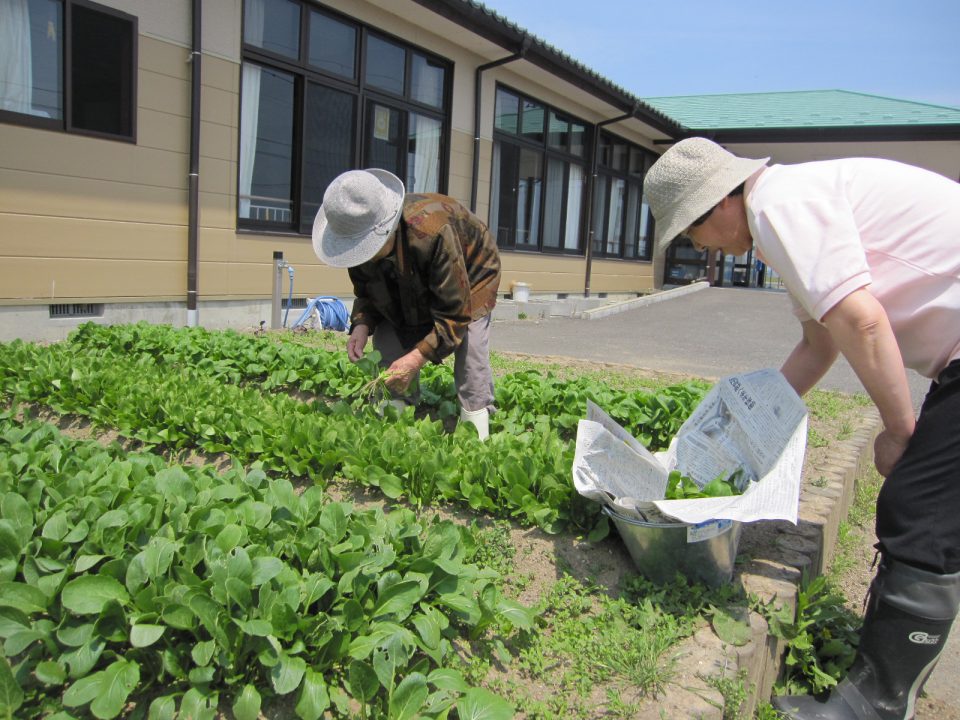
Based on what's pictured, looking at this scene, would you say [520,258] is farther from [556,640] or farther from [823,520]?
[556,640]

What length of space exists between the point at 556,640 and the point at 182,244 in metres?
6.57

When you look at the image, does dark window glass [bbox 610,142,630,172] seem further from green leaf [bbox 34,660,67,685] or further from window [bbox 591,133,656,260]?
green leaf [bbox 34,660,67,685]

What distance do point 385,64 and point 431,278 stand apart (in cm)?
738

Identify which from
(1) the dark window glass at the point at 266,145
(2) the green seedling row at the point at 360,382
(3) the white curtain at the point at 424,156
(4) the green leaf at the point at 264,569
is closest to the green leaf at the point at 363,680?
(4) the green leaf at the point at 264,569

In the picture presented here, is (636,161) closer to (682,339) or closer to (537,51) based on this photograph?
(537,51)

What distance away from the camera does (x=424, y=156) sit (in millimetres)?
10844

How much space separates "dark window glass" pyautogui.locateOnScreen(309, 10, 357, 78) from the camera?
28.9 feet

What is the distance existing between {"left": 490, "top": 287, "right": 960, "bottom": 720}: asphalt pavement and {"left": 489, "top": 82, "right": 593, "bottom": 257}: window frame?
1.97 metres

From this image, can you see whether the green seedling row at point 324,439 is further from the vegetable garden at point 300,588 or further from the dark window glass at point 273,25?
the dark window glass at point 273,25

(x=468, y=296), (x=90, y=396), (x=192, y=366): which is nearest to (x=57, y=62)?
(x=192, y=366)

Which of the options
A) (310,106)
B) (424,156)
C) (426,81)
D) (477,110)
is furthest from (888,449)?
(477,110)

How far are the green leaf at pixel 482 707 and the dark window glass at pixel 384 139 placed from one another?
8.57 meters

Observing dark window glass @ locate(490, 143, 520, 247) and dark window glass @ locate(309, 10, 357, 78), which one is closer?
dark window glass @ locate(309, 10, 357, 78)

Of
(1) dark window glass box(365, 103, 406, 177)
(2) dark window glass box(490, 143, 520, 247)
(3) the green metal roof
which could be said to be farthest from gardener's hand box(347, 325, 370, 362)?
(3) the green metal roof
